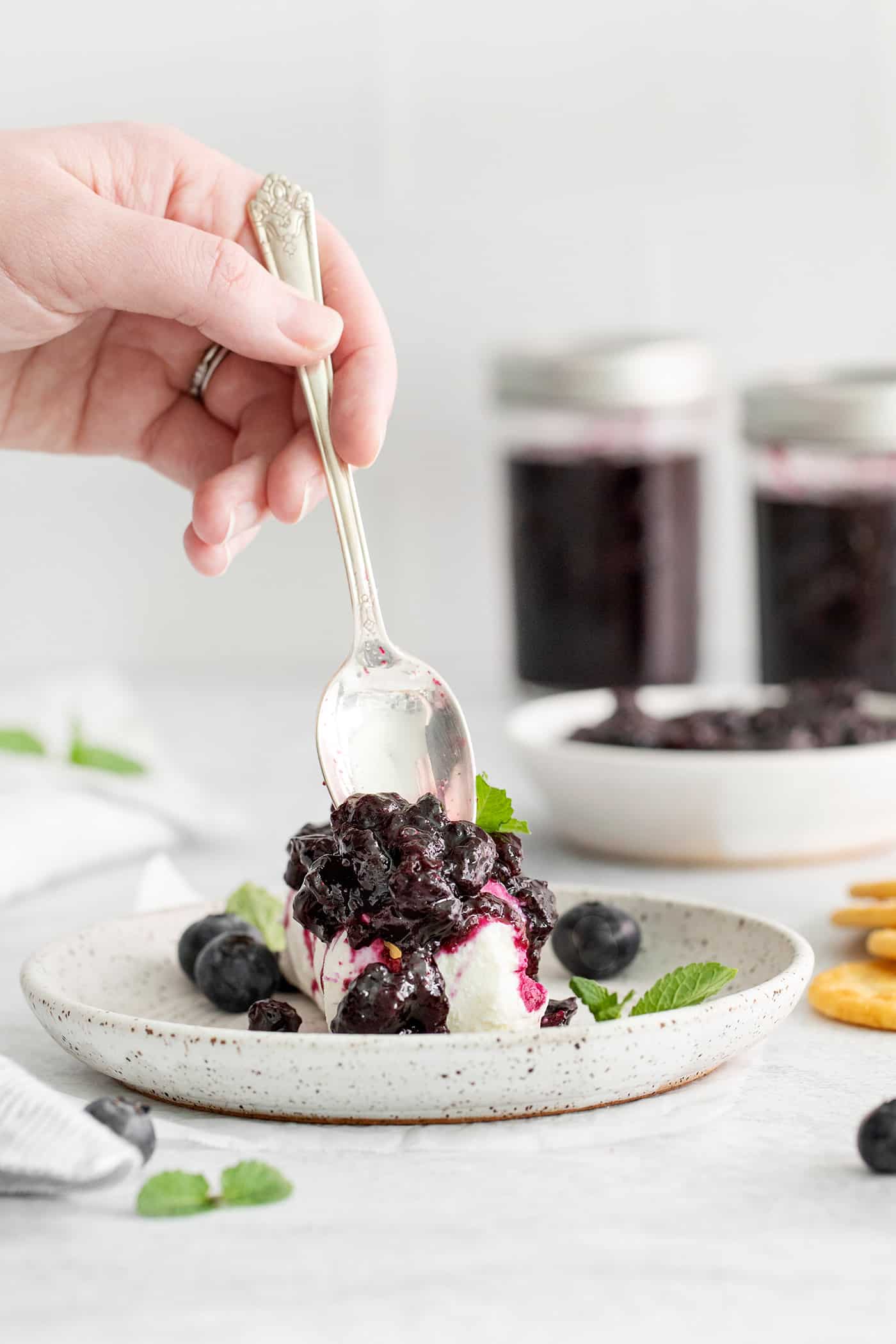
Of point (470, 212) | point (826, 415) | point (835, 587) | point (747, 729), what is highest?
point (470, 212)

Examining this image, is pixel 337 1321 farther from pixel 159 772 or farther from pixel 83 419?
pixel 159 772

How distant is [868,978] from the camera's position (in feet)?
3.71

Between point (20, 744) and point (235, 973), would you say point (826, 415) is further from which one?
point (235, 973)

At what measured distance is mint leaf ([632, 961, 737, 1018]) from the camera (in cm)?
93

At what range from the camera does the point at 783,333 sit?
2.79 m

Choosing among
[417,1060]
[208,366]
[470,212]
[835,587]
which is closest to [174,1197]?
[417,1060]

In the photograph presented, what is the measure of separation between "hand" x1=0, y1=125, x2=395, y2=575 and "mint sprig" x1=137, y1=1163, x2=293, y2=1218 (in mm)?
544

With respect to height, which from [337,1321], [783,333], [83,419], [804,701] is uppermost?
[783,333]

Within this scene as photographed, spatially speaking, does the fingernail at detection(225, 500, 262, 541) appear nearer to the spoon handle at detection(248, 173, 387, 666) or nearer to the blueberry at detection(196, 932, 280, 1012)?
the spoon handle at detection(248, 173, 387, 666)

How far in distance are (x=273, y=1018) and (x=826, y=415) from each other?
4.46 feet

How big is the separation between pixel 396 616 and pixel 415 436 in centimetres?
31

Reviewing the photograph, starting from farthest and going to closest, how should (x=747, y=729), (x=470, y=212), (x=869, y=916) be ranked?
(x=470, y=212) → (x=747, y=729) → (x=869, y=916)

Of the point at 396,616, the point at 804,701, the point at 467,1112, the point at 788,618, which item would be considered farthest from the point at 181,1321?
the point at 396,616

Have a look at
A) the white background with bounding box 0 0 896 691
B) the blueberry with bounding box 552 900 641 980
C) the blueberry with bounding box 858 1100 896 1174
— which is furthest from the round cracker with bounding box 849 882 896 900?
the white background with bounding box 0 0 896 691
